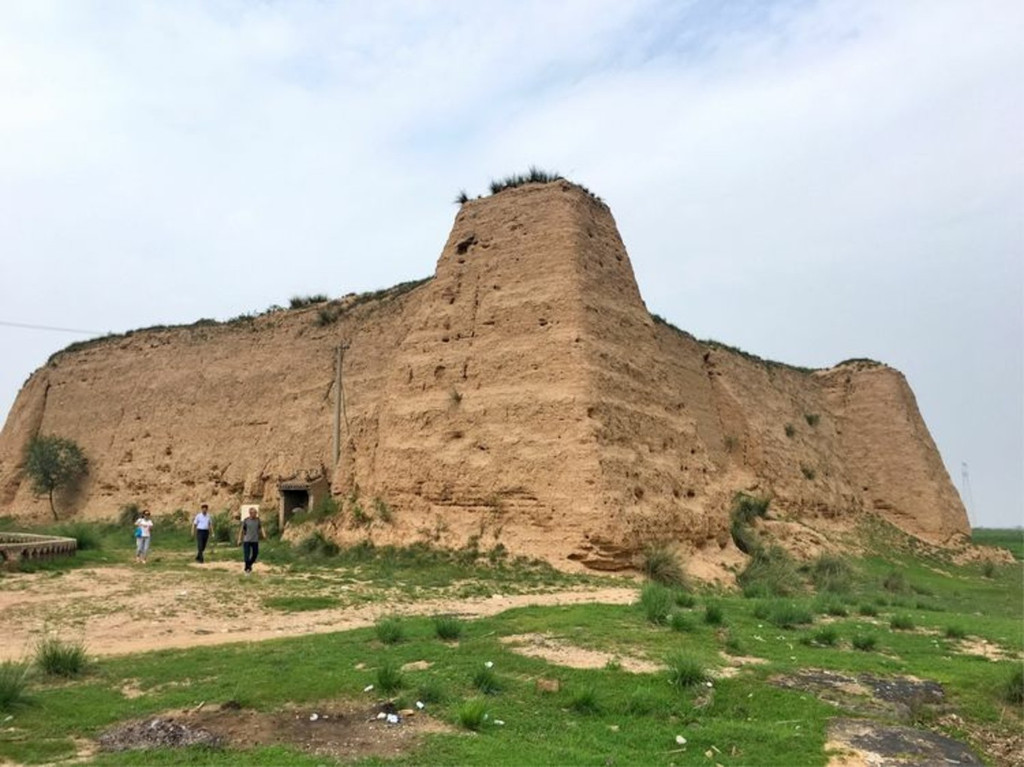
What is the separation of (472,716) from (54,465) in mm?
26123

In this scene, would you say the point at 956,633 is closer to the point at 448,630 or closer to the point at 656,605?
the point at 656,605

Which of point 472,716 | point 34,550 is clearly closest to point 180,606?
point 34,550

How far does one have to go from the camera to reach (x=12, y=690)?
6.77 meters

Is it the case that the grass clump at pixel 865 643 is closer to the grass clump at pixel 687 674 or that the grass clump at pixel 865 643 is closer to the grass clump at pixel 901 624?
the grass clump at pixel 901 624

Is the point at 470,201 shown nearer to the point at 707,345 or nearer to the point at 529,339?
the point at 529,339

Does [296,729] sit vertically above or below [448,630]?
below

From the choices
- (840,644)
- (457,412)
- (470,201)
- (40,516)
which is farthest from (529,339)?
(40,516)

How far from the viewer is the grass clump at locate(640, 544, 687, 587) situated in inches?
605

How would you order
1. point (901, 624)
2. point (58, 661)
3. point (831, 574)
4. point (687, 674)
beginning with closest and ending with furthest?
point (687, 674)
point (58, 661)
point (901, 624)
point (831, 574)

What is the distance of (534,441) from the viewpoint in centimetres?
1681

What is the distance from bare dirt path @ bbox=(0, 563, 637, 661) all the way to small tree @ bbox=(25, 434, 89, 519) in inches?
568

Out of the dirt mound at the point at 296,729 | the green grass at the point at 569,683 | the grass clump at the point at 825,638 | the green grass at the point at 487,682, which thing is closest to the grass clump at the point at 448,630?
the green grass at the point at 569,683

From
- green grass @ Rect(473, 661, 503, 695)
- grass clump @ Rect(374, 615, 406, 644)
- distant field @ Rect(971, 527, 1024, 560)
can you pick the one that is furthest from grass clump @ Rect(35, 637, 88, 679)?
distant field @ Rect(971, 527, 1024, 560)

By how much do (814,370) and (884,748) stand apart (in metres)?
31.5
